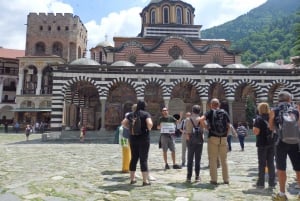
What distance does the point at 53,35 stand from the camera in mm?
47969

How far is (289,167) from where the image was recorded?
8.18m

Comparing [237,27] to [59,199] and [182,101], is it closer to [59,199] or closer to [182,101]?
[182,101]

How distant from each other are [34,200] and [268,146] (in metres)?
4.23

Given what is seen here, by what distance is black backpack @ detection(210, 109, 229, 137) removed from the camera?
19.0 feet

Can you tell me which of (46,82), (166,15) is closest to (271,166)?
(166,15)

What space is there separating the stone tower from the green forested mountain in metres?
27.7

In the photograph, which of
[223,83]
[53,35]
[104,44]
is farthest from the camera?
[53,35]

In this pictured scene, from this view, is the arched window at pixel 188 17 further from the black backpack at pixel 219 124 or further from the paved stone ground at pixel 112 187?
the black backpack at pixel 219 124

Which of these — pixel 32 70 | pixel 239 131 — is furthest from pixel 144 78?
pixel 32 70

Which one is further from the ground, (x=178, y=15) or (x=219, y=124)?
(x=178, y=15)

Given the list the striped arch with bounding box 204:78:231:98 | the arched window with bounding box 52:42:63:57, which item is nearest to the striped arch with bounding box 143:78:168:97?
the striped arch with bounding box 204:78:231:98

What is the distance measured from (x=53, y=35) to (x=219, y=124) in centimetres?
4670

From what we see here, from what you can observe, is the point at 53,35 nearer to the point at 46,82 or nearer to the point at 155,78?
the point at 46,82

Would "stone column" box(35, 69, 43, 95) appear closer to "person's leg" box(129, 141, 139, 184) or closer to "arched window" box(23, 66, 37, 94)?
"arched window" box(23, 66, 37, 94)
